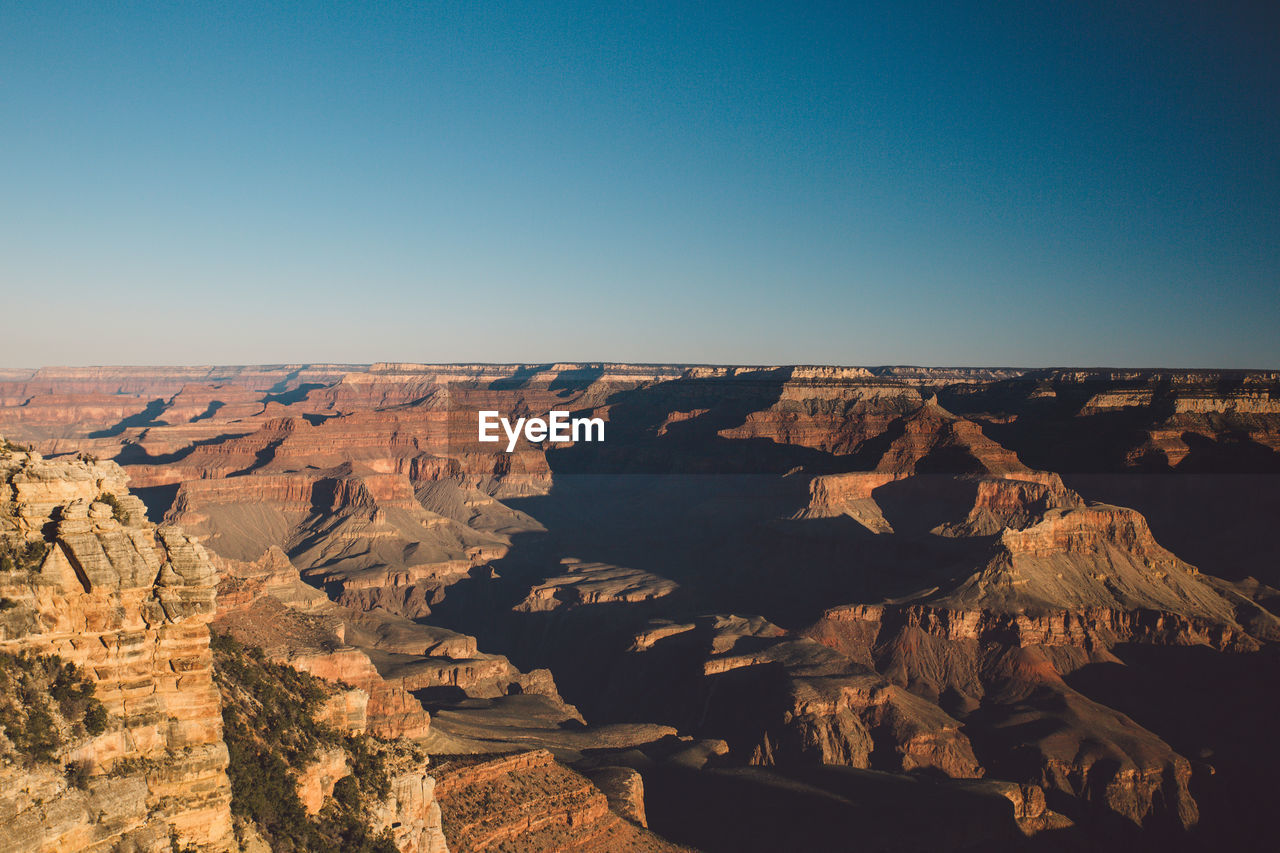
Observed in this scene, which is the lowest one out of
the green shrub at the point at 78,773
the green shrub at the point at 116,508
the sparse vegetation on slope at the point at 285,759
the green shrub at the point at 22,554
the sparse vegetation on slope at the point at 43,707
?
the sparse vegetation on slope at the point at 285,759

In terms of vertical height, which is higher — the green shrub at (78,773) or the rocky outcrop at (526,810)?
the green shrub at (78,773)

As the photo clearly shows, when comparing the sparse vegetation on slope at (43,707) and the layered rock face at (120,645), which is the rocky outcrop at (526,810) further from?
the sparse vegetation on slope at (43,707)

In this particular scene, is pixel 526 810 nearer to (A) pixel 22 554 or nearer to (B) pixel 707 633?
(A) pixel 22 554

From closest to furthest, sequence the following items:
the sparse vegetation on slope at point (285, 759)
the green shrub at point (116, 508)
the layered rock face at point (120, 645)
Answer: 1. the layered rock face at point (120, 645)
2. the green shrub at point (116, 508)
3. the sparse vegetation on slope at point (285, 759)

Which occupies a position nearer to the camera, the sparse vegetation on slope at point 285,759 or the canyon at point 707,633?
the canyon at point 707,633

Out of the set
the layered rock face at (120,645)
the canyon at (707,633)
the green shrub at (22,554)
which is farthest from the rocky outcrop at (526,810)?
the green shrub at (22,554)

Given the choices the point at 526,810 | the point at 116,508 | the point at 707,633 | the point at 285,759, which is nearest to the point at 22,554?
the point at 116,508

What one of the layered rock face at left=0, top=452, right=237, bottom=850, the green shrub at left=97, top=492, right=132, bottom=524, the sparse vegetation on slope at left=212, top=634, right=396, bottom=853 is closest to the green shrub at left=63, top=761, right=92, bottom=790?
the layered rock face at left=0, top=452, right=237, bottom=850

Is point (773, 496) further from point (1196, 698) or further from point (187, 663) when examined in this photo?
point (187, 663)
